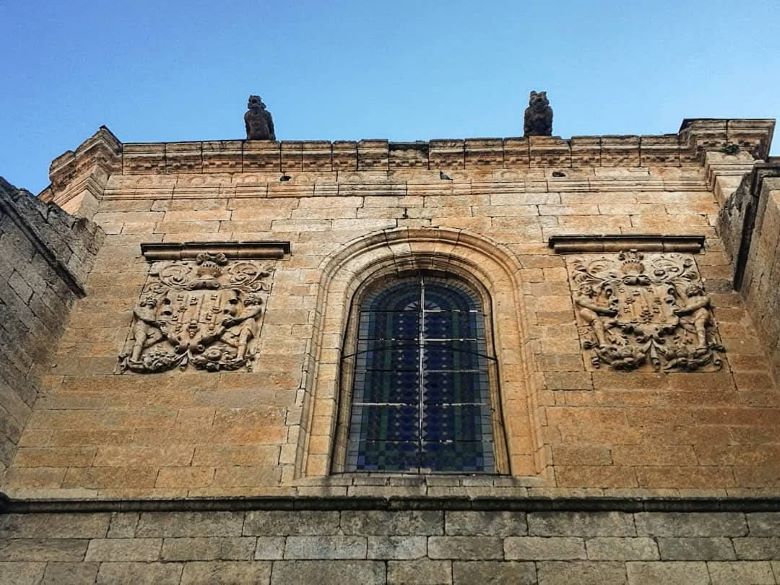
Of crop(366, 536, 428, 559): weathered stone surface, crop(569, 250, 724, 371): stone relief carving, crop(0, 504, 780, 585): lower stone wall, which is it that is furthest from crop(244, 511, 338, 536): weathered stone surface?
crop(569, 250, 724, 371): stone relief carving

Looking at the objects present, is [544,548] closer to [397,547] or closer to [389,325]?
[397,547]

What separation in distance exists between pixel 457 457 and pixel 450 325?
1.72 m

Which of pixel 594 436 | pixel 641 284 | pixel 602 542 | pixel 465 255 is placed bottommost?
pixel 602 542

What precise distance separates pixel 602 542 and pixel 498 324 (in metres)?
2.74

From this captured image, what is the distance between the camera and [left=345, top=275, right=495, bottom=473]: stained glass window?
7.26 meters

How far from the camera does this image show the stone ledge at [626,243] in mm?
8812

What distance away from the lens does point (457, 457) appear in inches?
284

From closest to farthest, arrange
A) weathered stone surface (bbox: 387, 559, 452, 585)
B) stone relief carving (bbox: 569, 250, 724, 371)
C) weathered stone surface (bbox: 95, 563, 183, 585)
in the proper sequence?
weathered stone surface (bbox: 387, 559, 452, 585)
weathered stone surface (bbox: 95, 563, 183, 585)
stone relief carving (bbox: 569, 250, 724, 371)

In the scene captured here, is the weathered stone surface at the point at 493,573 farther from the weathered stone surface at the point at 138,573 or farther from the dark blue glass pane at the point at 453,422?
the weathered stone surface at the point at 138,573

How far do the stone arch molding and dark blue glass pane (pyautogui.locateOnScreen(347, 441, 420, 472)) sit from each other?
252 millimetres

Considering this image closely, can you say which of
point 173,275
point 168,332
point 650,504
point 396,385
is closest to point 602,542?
→ point 650,504

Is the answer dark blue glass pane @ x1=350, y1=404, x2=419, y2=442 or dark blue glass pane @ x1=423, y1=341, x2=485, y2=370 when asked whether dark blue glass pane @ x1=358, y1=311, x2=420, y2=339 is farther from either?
dark blue glass pane @ x1=350, y1=404, x2=419, y2=442

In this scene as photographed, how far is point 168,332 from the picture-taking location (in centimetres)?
801

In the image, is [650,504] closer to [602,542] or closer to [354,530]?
[602,542]
